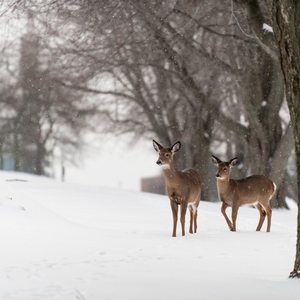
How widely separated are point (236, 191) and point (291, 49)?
21.8 feet

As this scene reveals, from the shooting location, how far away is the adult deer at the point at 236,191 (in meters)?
14.4

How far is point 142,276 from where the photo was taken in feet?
27.8

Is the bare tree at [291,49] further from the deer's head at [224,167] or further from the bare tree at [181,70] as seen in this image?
the bare tree at [181,70]

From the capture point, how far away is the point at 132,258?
33.0 ft

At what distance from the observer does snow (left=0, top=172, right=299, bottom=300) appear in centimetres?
751

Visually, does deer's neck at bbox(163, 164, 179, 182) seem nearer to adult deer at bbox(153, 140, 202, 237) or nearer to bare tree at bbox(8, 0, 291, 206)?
adult deer at bbox(153, 140, 202, 237)

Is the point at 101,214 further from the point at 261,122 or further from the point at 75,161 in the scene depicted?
the point at 75,161

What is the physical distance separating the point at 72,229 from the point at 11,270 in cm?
421

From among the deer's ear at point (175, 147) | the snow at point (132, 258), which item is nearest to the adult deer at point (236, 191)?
the snow at point (132, 258)

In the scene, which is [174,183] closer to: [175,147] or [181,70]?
[175,147]

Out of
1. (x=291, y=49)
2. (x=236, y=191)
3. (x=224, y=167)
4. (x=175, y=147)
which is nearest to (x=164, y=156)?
(x=175, y=147)

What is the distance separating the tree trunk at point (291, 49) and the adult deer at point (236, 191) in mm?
6003

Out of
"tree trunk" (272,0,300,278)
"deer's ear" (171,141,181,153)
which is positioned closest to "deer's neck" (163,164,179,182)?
"deer's ear" (171,141,181,153)

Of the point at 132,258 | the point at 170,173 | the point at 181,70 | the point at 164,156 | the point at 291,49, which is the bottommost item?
the point at 132,258
